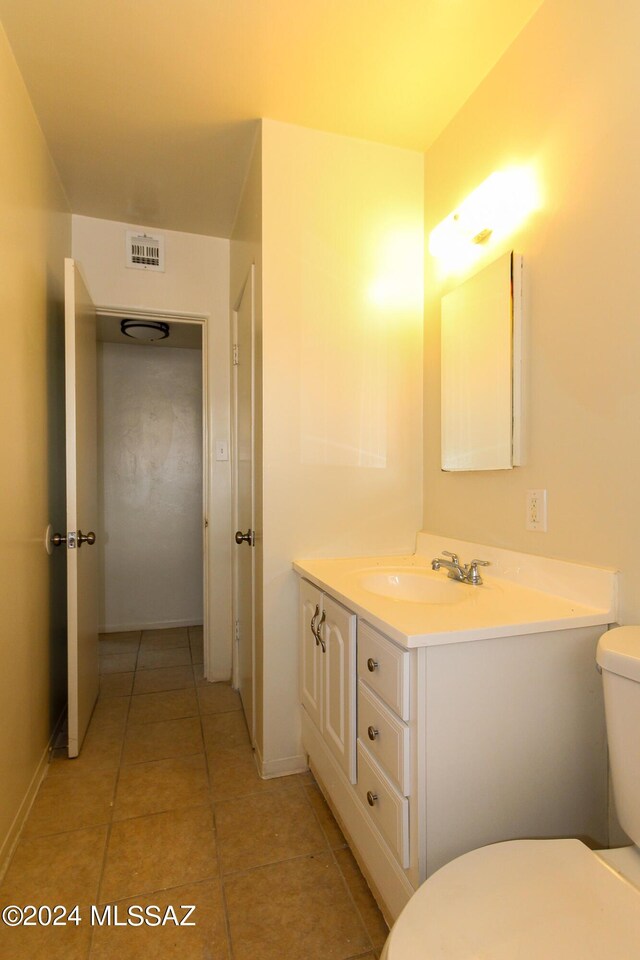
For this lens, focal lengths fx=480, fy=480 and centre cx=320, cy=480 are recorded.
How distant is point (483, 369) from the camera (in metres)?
1.57

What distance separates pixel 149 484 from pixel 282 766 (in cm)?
242

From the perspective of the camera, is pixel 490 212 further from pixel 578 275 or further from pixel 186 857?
pixel 186 857

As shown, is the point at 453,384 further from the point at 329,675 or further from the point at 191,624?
the point at 191,624

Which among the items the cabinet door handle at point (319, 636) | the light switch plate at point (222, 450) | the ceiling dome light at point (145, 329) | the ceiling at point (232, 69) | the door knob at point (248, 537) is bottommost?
the cabinet door handle at point (319, 636)

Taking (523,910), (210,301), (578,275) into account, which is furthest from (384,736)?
(210,301)

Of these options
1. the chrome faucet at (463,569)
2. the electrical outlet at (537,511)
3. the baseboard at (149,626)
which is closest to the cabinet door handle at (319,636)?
the chrome faucet at (463,569)

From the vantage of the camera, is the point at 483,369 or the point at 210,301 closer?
the point at 483,369

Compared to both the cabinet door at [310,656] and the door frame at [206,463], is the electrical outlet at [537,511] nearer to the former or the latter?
the cabinet door at [310,656]

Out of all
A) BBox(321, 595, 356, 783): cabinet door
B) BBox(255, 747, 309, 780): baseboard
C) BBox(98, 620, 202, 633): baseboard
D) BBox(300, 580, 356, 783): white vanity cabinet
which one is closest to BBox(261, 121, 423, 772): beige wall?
BBox(255, 747, 309, 780): baseboard

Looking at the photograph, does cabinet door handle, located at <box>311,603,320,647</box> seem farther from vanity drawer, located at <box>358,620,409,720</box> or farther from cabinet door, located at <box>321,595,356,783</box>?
vanity drawer, located at <box>358,620,409,720</box>

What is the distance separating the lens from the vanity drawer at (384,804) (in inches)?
40.8

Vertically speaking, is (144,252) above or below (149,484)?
above

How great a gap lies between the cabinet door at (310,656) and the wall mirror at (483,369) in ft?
2.26

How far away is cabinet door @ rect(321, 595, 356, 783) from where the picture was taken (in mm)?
1310
